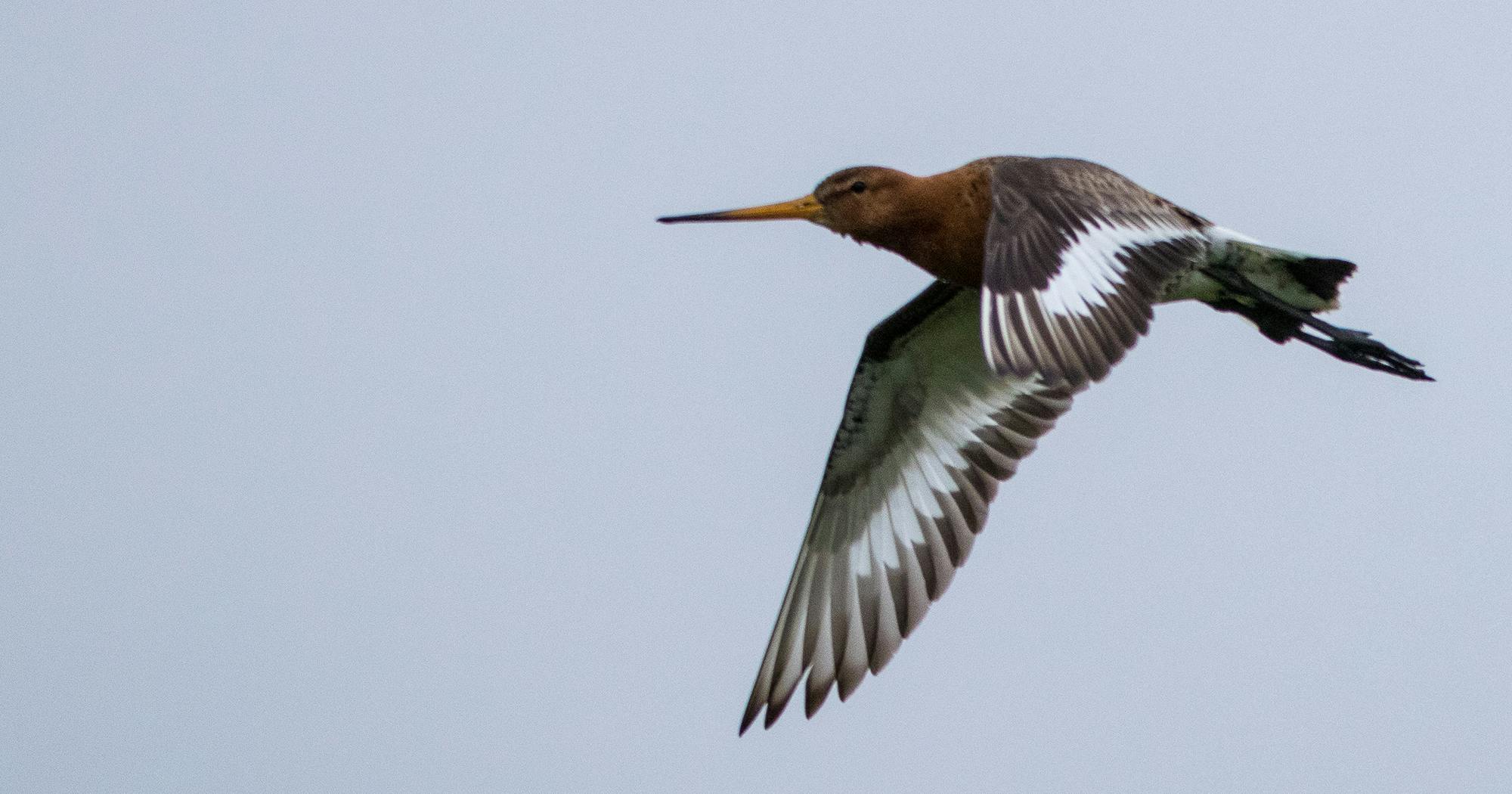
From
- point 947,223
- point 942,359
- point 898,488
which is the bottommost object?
point 898,488

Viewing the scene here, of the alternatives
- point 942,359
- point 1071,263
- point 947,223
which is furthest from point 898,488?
point 1071,263

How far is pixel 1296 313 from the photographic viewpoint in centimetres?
860

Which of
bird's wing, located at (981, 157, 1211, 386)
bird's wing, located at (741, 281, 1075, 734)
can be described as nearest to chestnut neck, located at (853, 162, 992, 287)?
bird's wing, located at (981, 157, 1211, 386)

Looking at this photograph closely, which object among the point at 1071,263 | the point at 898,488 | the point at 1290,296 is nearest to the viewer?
the point at 1071,263

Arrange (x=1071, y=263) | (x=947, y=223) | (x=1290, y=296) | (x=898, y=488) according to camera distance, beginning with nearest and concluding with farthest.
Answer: (x=1071, y=263) → (x=947, y=223) → (x=1290, y=296) → (x=898, y=488)

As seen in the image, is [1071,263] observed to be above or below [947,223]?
below

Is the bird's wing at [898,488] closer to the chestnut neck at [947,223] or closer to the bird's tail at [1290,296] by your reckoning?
the chestnut neck at [947,223]

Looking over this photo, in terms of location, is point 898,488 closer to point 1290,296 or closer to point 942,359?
point 942,359

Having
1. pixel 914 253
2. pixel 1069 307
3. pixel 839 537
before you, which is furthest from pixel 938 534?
pixel 1069 307

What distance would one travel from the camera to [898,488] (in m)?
9.26

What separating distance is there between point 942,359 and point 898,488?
63cm

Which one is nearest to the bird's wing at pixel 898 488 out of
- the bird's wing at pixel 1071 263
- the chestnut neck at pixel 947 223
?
the chestnut neck at pixel 947 223

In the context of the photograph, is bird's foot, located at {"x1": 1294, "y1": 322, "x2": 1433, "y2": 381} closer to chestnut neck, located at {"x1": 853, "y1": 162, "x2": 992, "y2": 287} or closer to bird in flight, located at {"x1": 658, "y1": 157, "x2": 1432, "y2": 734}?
bird in flight, located at {"x1": 658, "y1": 157, "x2": 1432, "y2": 734}

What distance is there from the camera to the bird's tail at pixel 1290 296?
8492 mm
